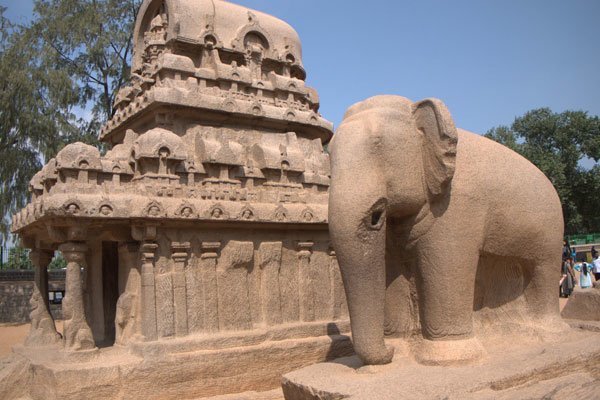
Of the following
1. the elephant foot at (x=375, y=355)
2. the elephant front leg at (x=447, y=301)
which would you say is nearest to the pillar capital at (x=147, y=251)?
the elephant foot at (x=375, y=355)

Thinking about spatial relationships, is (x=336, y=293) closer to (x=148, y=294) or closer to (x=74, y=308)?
(x=148, y=294)

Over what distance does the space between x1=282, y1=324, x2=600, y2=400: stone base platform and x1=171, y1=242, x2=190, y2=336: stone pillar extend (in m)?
3.06

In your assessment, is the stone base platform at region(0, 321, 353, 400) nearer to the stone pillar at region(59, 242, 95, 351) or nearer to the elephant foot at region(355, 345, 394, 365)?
the stone pillar at region(59, 242, 95, 351)

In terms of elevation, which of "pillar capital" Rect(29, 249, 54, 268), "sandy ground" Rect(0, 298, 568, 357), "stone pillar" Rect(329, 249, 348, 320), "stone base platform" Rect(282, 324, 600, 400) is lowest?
"sandy ground" Rect(0, 298, 568, 357)

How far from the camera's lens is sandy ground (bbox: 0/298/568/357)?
45.6 feet

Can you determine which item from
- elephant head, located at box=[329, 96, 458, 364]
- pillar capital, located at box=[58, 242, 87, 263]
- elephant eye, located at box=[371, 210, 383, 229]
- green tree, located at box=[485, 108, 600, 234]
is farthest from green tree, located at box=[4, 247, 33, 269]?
green tree, located at box=[485, 108, 600, 234]

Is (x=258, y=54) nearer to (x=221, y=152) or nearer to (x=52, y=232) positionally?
(x=221, y=152)

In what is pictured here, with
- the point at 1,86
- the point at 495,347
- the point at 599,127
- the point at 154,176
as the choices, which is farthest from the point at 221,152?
the point at 599,127

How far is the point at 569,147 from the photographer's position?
3709 cm

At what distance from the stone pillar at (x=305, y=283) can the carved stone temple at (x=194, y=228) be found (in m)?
0.02

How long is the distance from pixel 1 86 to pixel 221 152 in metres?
12.5

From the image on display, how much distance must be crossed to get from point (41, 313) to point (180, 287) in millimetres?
2788

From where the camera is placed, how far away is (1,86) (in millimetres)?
17469

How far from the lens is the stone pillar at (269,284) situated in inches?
323
